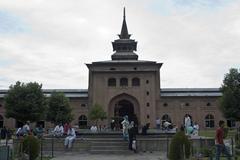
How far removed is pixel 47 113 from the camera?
55.1m

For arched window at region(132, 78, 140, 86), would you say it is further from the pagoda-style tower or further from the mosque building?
the pagoda-style tower

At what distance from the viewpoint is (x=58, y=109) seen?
54.8m

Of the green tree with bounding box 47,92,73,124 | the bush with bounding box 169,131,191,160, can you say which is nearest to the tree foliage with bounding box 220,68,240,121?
the green tree with bounding box 47,92,73,124

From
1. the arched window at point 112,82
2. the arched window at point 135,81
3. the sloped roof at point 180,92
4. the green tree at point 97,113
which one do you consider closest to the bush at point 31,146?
the green tree at point 97,113

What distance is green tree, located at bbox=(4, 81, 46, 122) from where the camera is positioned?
5049cm

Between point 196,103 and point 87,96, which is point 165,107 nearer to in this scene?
point 196,103

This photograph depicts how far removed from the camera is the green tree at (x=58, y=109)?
54.5m

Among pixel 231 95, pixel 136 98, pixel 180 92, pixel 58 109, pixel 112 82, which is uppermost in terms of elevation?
pixel 112 82

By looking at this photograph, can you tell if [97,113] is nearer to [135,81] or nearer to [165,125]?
[135,81]

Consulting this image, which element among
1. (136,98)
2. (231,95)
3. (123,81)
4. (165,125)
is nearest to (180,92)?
(136,98)

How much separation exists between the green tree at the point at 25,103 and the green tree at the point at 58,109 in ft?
Result: 10.1

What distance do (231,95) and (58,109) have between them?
23657 millimetres

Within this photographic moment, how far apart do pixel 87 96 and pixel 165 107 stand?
12653 mm

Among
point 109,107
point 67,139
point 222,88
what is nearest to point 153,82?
point 109,107
